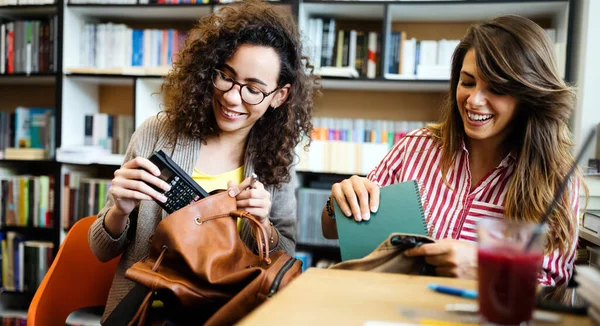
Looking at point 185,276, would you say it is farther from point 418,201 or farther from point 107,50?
point 107,50

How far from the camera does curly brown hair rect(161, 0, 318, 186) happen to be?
1.31 metres

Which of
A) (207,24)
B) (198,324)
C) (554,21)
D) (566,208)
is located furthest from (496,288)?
(554,21)

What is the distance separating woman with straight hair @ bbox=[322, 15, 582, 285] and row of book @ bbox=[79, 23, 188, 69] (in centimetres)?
173

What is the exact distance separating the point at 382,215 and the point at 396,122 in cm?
156

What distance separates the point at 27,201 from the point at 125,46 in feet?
3.44

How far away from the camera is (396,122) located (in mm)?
2453

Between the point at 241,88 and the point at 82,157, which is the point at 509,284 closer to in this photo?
the point at 241,88

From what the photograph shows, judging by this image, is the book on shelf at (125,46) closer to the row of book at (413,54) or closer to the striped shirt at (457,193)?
the row of book at (413,54)

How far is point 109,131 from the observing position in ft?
8.79

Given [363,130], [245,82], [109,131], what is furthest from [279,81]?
[109,131]

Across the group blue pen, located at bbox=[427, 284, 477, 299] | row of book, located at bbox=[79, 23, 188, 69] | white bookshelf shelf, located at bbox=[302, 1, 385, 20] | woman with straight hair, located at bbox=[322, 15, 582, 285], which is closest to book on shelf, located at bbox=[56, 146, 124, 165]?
row of book, located at bbox=[79, 23, 188, 69]

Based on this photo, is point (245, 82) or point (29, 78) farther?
point (29, 78)

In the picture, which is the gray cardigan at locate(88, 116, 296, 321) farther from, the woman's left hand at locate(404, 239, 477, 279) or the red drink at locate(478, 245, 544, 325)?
the red drink at locate(478, 245, 544, 325)

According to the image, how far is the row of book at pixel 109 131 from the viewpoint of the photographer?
2650 millimetres
